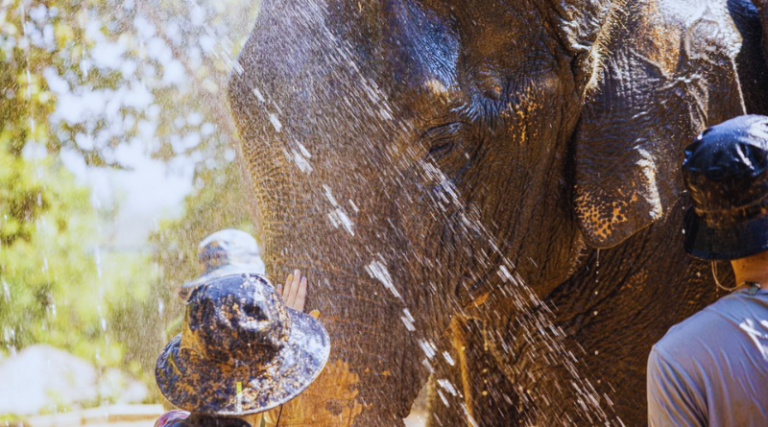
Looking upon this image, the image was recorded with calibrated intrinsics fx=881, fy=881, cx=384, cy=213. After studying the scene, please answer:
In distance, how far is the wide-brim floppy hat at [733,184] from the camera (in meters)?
1.47

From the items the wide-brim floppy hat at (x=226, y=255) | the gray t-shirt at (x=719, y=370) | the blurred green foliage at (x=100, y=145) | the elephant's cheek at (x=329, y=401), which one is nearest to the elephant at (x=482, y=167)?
the elephant's cheek at (x=329, y=401)

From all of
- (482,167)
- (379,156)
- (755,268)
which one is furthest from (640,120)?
(755,268)

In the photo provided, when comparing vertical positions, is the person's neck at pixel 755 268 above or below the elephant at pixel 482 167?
above

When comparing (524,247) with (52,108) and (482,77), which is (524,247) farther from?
(52,108)

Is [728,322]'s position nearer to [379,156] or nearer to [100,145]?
[379,156]

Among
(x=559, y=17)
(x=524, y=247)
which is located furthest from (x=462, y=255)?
(x=559, y=17)

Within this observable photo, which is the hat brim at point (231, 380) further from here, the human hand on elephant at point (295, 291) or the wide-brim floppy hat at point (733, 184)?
the wide-brim floppy hat at point (733, 184)

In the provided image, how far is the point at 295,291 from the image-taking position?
2.06 metres

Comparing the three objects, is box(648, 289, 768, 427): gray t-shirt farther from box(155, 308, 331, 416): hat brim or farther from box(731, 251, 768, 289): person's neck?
box(155, 308, 331, 416): hat brim

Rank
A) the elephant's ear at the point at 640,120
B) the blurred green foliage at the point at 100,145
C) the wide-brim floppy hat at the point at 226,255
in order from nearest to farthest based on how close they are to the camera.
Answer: the wide-brim floppy hat at the point at 226,255 → the elephant's ear at the point at 640,120 → the blurred green foliage at the point at 100,145

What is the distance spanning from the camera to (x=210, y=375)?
58.0 inches

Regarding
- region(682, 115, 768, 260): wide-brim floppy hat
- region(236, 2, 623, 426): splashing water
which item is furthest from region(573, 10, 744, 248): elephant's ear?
region(682, 115, 768, 260): wide-brim floppy hat

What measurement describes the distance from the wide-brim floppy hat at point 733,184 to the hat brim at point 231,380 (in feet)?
2.42

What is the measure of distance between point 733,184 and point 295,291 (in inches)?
39.9
